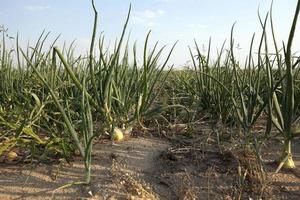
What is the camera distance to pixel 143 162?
1429 mm

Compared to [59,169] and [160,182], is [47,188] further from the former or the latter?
[160,182]

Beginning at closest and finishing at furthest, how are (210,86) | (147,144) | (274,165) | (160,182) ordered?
(160,182) < (274,165) < (147,144) < (210,86)

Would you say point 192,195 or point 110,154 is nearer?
point 192,195

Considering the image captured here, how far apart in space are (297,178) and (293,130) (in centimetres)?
16

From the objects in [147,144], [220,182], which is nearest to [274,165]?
[220,182]

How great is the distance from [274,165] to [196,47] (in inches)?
35.8

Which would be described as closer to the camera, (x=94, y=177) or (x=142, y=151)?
(x=94, y=177)

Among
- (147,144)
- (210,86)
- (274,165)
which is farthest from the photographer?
(210,86)

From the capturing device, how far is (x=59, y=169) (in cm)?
129

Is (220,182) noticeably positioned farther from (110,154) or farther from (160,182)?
(110,154)

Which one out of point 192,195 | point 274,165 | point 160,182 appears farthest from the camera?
point 274,165

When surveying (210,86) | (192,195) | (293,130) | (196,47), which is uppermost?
(196,47)

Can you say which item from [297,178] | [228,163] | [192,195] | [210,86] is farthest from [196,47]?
[192,195]

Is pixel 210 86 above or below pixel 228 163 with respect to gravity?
above
